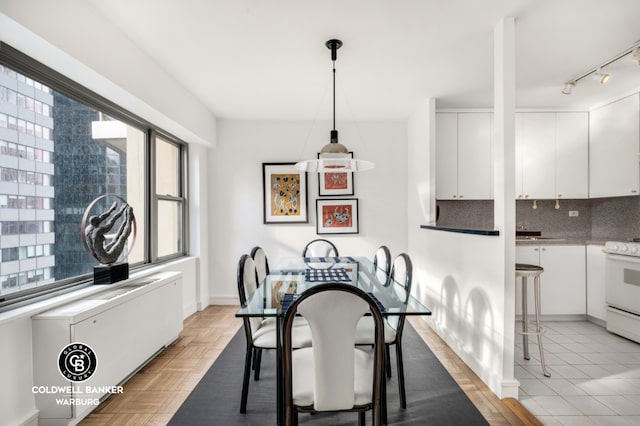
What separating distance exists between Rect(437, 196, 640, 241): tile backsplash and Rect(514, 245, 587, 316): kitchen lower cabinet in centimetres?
72

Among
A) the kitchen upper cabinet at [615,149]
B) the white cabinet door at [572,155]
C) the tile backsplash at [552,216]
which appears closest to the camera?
the kitchen upper cabinet at [615,149]

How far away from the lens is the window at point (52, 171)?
1906mm

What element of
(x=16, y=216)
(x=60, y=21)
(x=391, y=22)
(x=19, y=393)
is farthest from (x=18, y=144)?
(x=391, y=22)

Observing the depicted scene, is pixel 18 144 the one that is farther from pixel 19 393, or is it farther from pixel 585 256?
pixel 585 256

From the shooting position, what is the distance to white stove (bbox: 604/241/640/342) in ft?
10.5

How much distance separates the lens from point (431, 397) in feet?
7.38

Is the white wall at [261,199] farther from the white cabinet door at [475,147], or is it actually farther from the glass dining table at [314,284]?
the glass dining table at [314,284]

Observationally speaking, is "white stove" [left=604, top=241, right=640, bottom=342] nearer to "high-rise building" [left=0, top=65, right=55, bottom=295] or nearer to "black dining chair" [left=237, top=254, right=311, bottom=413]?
"black dining chair" [left=237, top=254, right=311, bottom=413]

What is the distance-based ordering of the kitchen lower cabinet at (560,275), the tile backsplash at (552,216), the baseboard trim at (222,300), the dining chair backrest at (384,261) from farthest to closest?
1. the baseboard trim at (222,300)
2. the tile backsplash at (552,216)
3. the kitchen lower cabinet at (560,275)
4. the dining chair backrest at (384,261)

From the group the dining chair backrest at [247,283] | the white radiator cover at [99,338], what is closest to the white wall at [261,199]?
the white radiator cover at [99,338]

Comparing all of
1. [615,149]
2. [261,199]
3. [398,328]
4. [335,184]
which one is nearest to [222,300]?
[261,199]

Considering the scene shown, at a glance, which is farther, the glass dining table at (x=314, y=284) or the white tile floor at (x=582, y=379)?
the white tile floor at (x=582, y=379)

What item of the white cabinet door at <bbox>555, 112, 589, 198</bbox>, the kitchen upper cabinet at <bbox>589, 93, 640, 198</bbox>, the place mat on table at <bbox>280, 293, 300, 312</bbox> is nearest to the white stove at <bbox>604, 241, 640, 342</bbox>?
the kitchen upper cabinet at <bbox>589, 93, 640, 198</bbox>

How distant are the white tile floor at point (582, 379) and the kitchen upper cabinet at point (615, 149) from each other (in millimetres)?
1698
